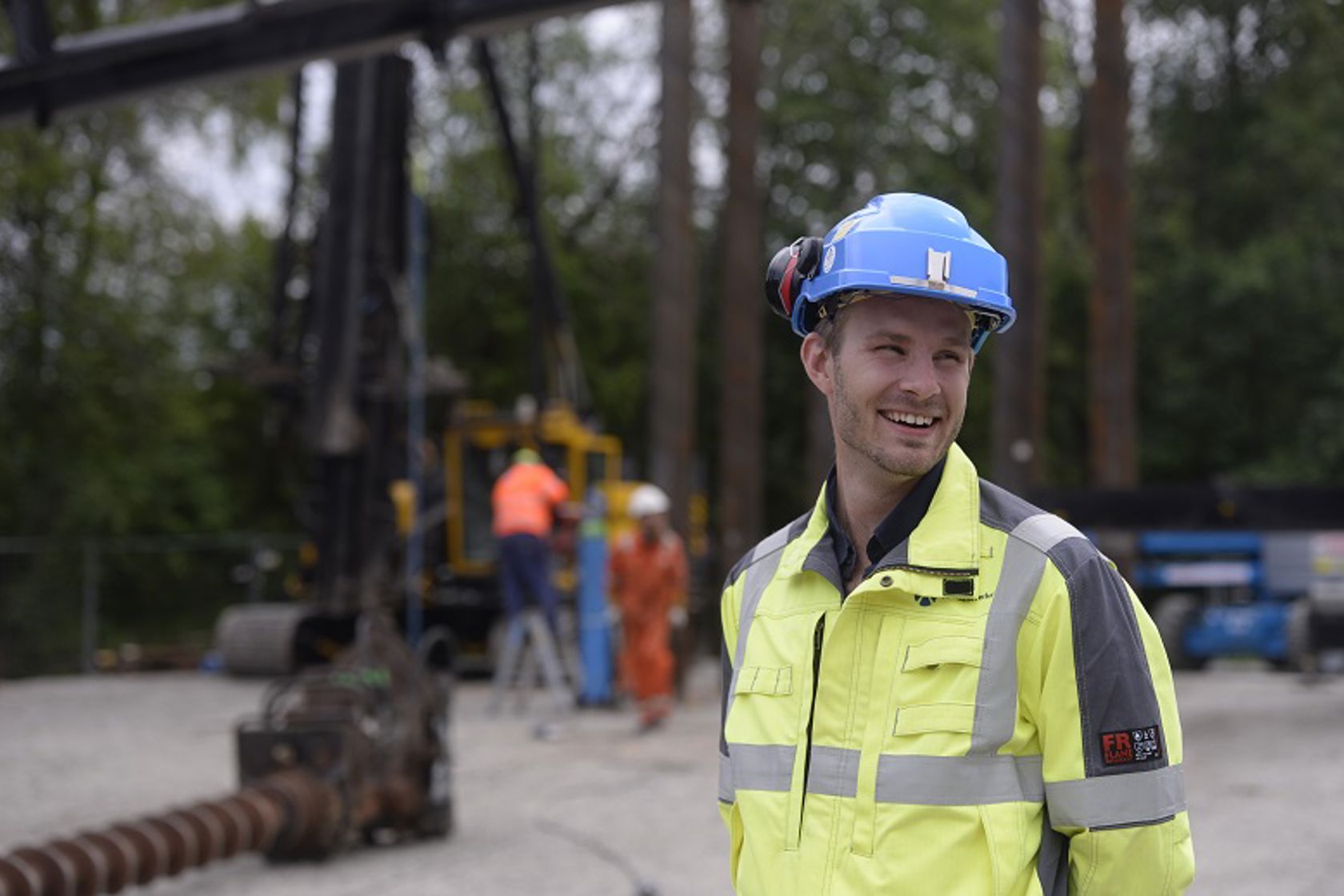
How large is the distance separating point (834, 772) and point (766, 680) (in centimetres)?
23

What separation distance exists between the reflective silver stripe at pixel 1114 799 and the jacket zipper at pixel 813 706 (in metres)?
0.36

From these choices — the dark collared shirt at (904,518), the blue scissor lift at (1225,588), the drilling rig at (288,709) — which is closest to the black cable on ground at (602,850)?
the drilling rig at (288,709)

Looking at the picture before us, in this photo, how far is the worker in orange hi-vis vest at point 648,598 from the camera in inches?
571

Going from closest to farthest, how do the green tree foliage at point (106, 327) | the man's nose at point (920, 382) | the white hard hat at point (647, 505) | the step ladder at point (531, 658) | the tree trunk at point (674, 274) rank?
the man's nose at point (920, 382), the white hard hat at point (647, 505), the step ladder at point (531, 658), the tree trunk at point (674, 274), the green tree foliage at point (106, 327)

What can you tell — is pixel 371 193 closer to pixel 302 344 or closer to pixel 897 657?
pixel 302 344

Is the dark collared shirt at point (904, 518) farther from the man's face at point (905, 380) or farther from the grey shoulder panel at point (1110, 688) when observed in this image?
the grey shoulder panel at point (1110, 688)

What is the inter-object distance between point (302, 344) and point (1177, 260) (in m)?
24.1

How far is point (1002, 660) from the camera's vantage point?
8.13 feet

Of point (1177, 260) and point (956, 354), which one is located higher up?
point (1177, 260)

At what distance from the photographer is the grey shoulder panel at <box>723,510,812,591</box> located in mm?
2979

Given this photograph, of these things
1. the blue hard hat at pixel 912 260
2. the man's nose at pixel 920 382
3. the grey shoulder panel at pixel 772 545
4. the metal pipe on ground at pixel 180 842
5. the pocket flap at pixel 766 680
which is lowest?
the metal pipe on ground at pixel 180 842

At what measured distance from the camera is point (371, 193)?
15.7 metres

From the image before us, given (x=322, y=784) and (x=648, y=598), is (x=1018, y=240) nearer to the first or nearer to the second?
A: (x=648, y=598)

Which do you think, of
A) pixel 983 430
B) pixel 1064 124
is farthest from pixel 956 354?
pixel 1064 124
